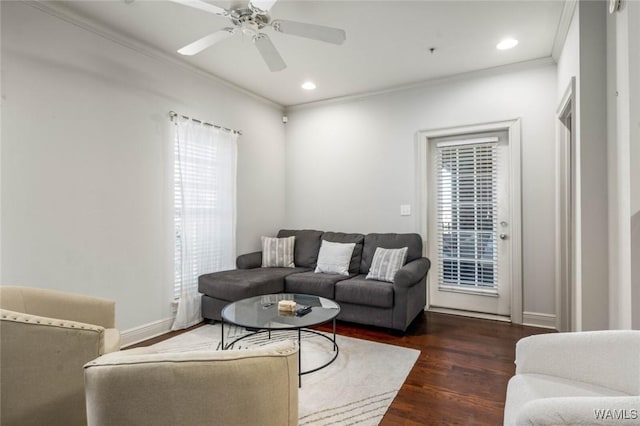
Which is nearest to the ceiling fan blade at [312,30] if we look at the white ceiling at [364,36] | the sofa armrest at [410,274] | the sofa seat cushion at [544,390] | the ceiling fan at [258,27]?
the ceiling fan at [258,27]

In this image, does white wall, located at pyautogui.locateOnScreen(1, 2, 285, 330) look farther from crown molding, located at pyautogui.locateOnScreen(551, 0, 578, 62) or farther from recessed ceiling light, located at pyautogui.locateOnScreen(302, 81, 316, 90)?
crown molding, located at pyautogui.locateOnScreen(551, 0, 578, 62)

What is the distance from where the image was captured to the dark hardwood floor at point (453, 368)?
6.38 feet

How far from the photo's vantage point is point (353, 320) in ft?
11.0

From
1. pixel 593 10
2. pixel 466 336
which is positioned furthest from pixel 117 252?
pixel 593 10

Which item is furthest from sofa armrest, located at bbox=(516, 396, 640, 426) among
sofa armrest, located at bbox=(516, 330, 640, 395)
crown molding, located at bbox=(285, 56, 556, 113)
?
crown molding, located at bbox=(285, 56, 556, 113)

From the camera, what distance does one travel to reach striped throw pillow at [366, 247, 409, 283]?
347 centimetres

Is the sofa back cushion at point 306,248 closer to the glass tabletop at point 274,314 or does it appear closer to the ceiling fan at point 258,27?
the glass tabletop at point 274,314

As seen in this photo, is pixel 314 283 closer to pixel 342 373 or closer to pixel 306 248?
pixel 306 248

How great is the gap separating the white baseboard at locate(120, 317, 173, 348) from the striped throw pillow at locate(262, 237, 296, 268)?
1310mm

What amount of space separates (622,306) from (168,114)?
3914 millimetres

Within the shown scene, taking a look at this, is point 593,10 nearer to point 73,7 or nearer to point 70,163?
point 73,7

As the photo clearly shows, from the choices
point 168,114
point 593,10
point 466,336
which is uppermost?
point 593,10

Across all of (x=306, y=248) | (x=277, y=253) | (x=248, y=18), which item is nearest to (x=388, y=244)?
(x=306, y=248)

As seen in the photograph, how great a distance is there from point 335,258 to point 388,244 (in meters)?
0.65
